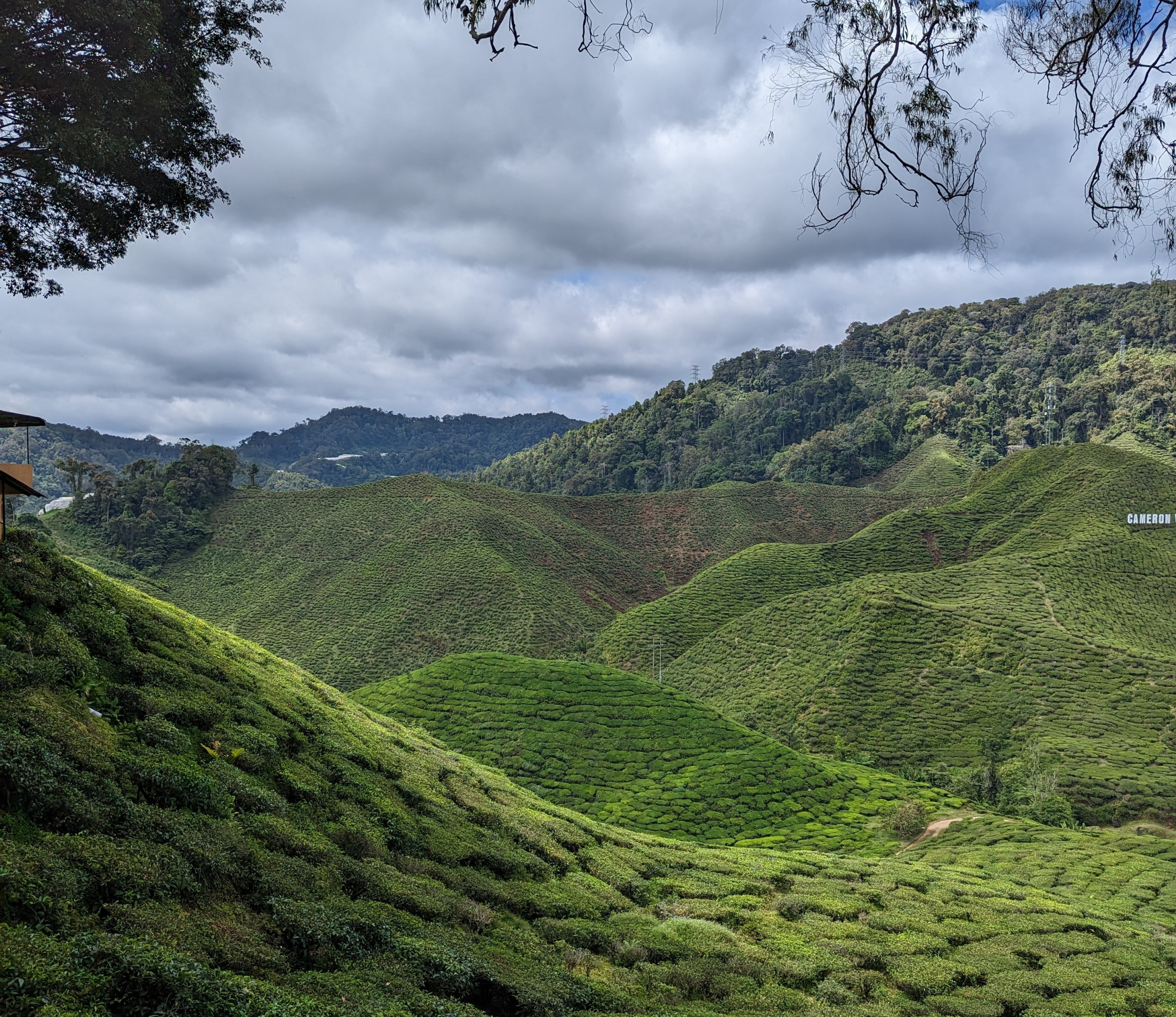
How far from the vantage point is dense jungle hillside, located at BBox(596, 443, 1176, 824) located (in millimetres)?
35312

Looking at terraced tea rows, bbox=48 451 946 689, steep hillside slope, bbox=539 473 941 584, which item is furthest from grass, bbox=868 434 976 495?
terraced tea rows, bbox=48 451 946 689

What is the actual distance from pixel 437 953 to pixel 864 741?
35.2 meters

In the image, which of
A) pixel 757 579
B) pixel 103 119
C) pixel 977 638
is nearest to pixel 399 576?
pixel 757 579

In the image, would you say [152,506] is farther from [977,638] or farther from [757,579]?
[977,638]

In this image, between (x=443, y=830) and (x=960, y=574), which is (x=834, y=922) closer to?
(x=443, y=830)

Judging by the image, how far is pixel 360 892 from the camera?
357 inches

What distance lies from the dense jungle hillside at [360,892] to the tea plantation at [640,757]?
889 centimetres

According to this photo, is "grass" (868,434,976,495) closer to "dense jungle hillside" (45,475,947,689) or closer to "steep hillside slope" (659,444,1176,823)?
"dense jungle hillside" (45,475,947,689)

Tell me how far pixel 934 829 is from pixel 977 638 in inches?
794

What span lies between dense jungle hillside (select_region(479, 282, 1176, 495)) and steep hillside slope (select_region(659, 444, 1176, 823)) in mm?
46364

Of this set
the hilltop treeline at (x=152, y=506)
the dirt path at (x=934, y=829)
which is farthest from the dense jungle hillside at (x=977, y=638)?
the hilltop treeline at (x=152, y=506)

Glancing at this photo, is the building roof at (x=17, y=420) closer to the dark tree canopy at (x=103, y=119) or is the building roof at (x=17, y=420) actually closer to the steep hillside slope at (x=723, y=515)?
the dark tree canopy at (x=103, y=119)

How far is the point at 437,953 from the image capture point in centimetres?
779

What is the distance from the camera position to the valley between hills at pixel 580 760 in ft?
23.8
